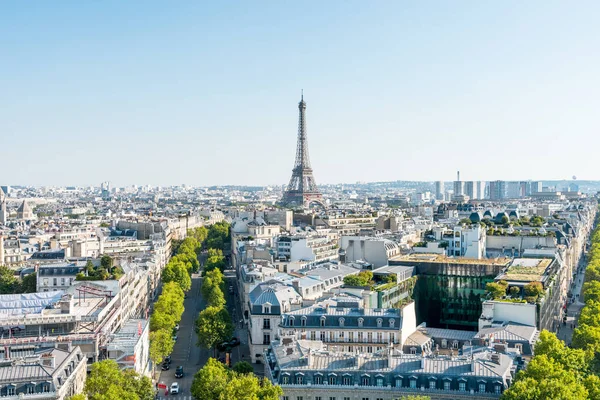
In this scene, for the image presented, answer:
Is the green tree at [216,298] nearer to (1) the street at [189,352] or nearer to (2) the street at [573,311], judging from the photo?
(1) the street at [189,352]

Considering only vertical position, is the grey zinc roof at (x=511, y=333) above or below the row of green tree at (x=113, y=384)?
above

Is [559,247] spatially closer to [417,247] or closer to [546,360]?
[417,247]

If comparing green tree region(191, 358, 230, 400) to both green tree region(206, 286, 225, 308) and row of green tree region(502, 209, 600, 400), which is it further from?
green tree region(206, 286, 225, 308)

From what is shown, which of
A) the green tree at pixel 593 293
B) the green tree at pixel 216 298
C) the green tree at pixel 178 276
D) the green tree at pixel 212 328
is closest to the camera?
the green tree at pixel 212 328

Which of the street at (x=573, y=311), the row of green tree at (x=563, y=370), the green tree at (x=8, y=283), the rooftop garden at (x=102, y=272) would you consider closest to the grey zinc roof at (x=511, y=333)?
the row of green tree at (x=563, y=370)

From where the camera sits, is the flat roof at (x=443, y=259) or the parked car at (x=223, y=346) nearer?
the parked car at (x=223, y=346)

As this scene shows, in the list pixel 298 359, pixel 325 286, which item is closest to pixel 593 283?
pixel 325 286

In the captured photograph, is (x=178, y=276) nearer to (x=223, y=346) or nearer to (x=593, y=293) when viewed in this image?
(x=223, y=346)
